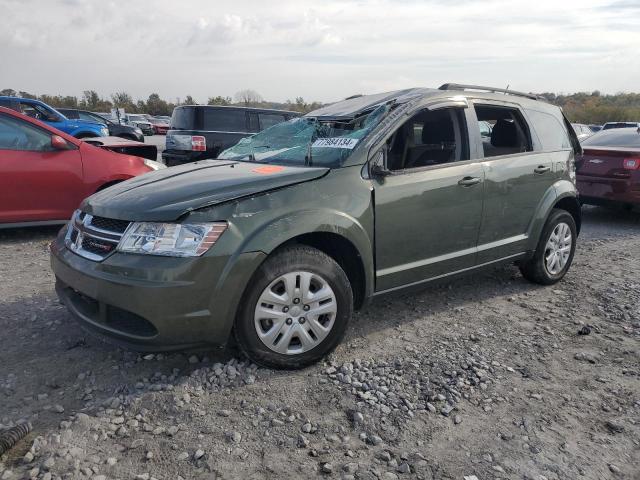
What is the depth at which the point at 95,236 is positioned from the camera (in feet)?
10.1

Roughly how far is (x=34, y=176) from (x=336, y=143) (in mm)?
3993

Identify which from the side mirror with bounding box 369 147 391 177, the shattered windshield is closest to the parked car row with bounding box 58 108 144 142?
the shattered windshield

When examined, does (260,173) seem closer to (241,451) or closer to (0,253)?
(241,451)

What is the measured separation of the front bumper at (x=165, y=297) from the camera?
2.75 m

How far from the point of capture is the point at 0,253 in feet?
18.3

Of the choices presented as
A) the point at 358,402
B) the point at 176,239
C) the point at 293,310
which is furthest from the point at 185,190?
the point at 358,402

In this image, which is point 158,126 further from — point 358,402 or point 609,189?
point 358,402

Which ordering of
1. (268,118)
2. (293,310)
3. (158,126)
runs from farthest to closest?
1. (158,126)
2. (268,118)
3. (293,310)

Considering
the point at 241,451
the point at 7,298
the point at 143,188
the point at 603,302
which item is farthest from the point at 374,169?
the point at 7,298

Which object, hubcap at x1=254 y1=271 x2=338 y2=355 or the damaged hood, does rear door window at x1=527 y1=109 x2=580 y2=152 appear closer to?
the damaged hood

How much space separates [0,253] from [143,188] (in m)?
3.25

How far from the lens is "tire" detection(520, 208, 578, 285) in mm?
4713

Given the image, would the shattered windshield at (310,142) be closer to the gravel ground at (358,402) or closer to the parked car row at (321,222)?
the parked car row at (321,222)

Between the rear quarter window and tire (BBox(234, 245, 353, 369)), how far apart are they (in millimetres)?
2555
